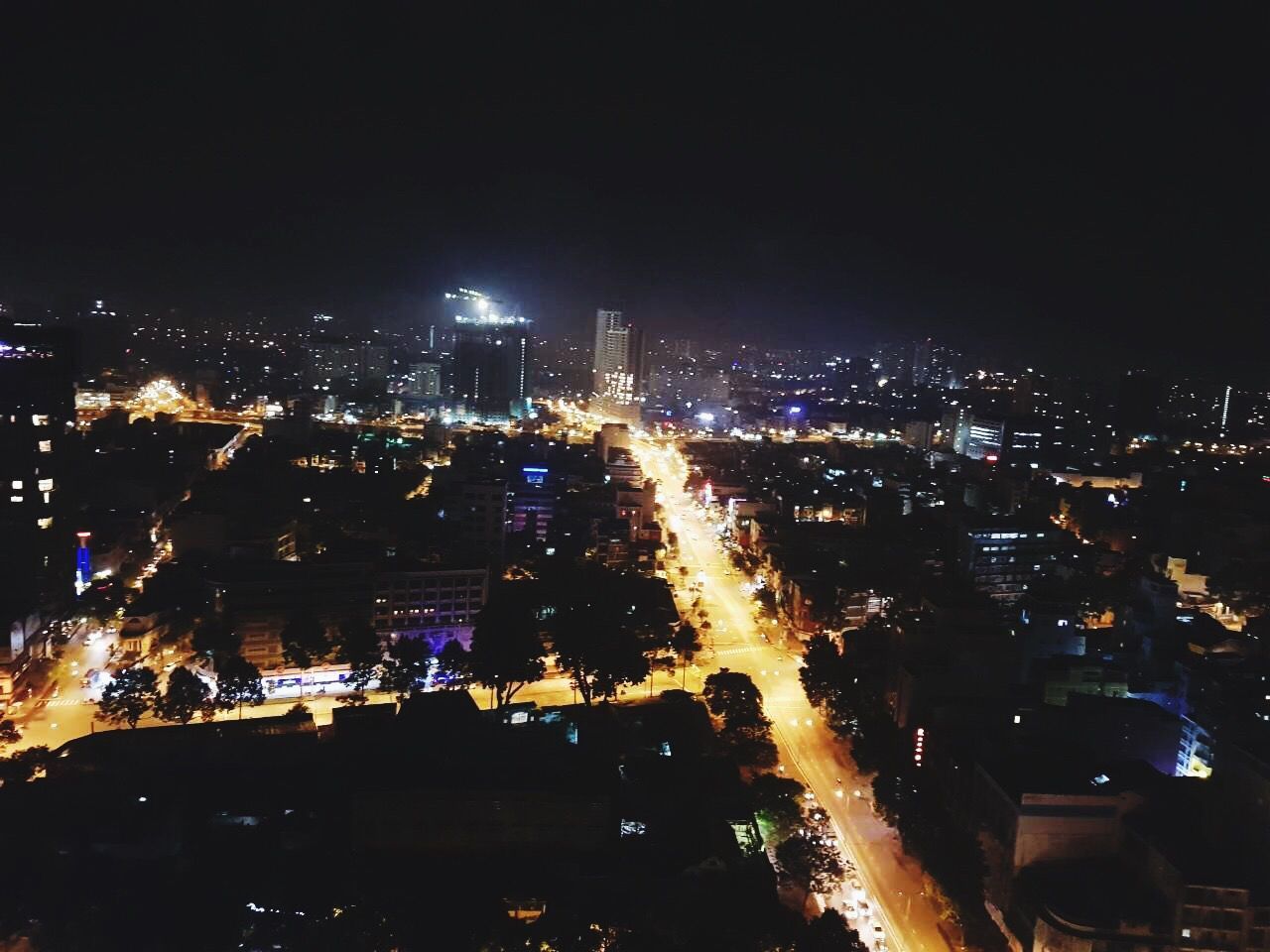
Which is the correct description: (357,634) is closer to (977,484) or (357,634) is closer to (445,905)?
(445,905)

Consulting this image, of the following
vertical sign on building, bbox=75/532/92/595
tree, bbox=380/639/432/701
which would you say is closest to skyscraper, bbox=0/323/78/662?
vertical sign on building, bbox=75/532/92/595

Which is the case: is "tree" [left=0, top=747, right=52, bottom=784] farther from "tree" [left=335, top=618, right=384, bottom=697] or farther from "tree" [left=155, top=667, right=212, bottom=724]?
"tree" [left=335, top=618, right=384, bottom=697]

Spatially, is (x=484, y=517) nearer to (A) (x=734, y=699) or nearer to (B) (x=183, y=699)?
(B) (x=183, y=699)

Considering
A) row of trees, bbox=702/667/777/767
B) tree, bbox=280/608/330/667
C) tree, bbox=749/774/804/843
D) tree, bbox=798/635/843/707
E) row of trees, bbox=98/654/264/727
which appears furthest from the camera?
tree, bbox=280/608/330/667

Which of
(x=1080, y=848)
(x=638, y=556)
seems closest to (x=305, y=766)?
(x=1080, y=848)

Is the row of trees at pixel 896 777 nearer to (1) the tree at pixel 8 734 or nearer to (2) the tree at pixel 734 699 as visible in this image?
(2) the tree at pixel 734 699

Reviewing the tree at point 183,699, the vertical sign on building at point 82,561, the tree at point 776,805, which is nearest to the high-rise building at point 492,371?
the vertical sign on building at point 82,561
